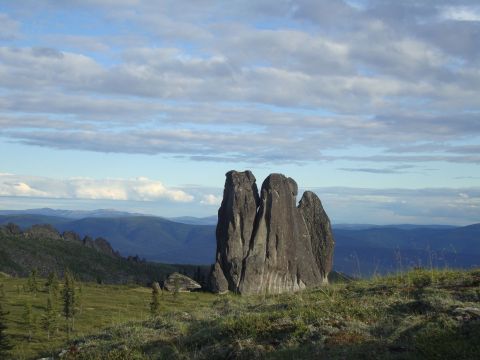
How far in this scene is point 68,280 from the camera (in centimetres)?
7850

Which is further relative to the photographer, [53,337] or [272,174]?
[272,174]

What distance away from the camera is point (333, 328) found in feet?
37.3

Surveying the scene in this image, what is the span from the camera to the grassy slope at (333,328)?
9953 millimetres

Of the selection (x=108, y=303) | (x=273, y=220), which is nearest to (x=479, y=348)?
(x=273, y=220)

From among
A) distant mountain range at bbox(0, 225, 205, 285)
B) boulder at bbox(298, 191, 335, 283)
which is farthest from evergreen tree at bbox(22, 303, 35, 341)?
distant mountain range at bbox(0, 225, 205, 285)

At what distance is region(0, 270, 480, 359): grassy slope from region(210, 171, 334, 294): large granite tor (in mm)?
69722

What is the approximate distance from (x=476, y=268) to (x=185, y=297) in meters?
71.7

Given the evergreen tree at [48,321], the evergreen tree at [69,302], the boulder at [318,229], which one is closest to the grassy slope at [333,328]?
the evergreen tree at [48,321]

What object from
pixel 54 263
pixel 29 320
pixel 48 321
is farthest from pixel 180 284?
pixel 54 263

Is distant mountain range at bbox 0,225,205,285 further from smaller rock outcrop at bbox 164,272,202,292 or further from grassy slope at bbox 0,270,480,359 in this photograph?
grassy slope at bbox 0,270,480,359

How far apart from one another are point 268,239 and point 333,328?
80507 mm

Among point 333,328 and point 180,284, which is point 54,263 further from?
point 333,328

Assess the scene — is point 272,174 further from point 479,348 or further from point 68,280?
point 479,348

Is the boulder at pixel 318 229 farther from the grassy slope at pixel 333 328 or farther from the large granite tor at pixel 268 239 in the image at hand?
the grassy slope at pixel 333 328
